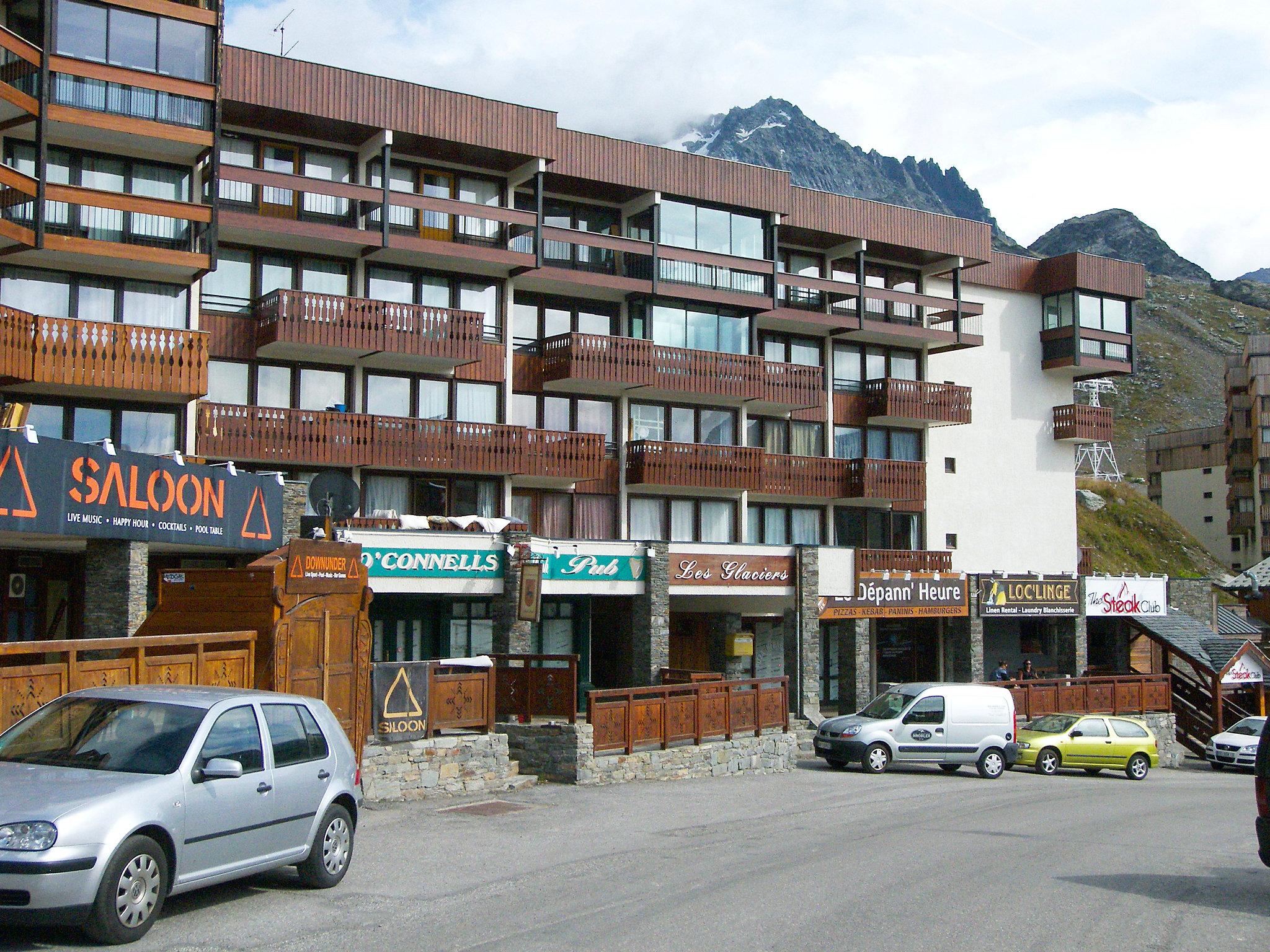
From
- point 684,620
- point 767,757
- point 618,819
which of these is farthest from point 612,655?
point 618,819

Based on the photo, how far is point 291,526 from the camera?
2578 centimetres

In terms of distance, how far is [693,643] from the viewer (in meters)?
39.4

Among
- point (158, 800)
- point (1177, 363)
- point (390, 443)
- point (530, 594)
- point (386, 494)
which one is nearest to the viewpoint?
point (158, 800)

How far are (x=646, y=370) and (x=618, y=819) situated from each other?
19.9 meters

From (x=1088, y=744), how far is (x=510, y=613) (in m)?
14.3

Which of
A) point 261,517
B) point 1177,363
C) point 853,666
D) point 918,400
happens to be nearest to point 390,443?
point 261,517

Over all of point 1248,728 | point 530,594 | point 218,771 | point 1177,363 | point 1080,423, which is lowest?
point 1248,728

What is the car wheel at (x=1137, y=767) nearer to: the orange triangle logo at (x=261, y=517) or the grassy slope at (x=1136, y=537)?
the orange triangle logo at (x=261, y=517)

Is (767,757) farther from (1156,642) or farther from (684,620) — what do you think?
(1156,642)

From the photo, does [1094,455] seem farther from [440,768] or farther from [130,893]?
[130,893]

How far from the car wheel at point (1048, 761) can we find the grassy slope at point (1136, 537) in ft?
145

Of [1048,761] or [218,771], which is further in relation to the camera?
[1048,761]

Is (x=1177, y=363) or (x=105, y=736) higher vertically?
(x=1177, y=363)

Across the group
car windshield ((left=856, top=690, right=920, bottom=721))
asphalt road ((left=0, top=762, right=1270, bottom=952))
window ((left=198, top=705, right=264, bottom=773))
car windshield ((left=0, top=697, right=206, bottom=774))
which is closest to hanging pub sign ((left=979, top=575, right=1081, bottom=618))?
car windshield ((left=856, top=690, right=920, bottom=721))
